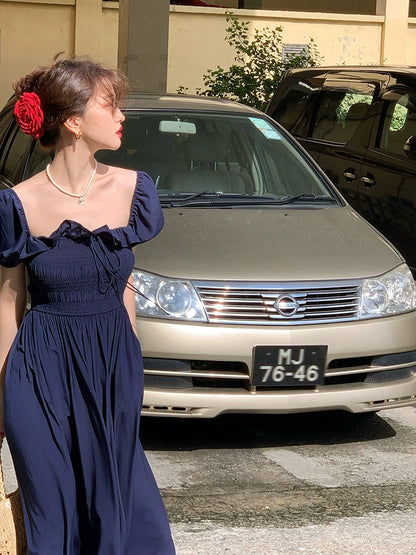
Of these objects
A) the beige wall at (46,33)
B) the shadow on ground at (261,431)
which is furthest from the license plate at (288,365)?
the beige wall at (46,33)

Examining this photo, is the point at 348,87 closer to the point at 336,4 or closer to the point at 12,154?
the point at 12,154

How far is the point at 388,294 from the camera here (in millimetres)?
5570

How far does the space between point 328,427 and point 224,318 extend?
42.7 inches

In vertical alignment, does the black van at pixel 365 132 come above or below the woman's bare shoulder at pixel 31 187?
below

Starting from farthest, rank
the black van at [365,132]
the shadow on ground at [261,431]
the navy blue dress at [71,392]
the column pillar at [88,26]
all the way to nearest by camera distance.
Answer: the column pillar at [88,26] → the black van at [365,132] → the shadow on ground at [261,431] → the navy blue dress at [71,392]

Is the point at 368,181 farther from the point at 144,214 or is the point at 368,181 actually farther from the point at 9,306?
the point at 9,306

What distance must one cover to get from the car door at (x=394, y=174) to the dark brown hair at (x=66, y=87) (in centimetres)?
531

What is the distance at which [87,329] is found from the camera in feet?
10.6

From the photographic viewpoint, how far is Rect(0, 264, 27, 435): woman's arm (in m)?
3.27

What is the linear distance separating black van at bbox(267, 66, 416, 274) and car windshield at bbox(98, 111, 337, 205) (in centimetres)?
189

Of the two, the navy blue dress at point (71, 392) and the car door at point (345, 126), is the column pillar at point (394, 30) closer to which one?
the car door at point (345, 126)

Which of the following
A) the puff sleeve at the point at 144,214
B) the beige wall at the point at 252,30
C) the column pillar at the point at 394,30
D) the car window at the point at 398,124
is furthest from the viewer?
the column pillar at the point at 394,30

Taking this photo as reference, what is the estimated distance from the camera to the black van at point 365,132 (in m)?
8.53

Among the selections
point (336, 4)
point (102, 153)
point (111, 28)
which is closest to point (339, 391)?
point (102, 153)
